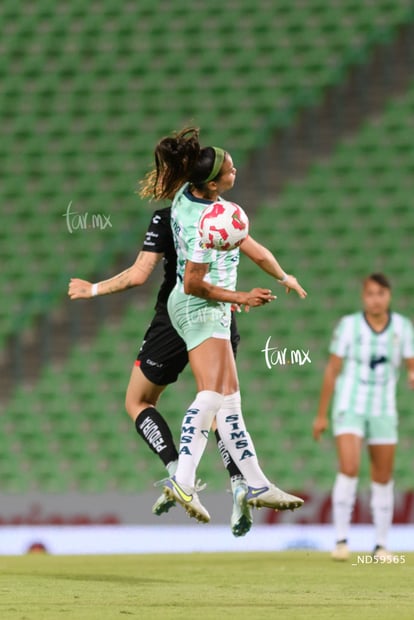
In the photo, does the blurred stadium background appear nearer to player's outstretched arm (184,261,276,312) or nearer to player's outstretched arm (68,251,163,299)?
player's outstretched arm (68,251,163,299)

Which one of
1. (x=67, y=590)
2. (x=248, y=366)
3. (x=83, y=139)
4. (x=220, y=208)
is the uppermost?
(x=83, y=139)

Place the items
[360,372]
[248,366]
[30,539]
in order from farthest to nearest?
[248,366] → [30,539] → [360,372]

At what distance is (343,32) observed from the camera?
34.8ft

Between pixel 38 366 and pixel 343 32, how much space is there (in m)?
3.84

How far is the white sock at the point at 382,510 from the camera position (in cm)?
696

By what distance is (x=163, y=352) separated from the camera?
5.21m

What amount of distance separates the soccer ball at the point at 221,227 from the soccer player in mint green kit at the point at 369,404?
2.40 m

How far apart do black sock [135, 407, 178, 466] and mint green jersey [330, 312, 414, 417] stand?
2066 millimetres

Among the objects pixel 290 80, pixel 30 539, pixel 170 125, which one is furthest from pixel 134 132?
pixel 30 539

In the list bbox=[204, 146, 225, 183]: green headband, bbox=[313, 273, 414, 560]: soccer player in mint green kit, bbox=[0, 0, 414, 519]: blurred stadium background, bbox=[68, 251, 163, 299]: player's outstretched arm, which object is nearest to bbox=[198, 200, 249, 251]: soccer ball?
bbox=[204, 146, 225, 183]: green headband

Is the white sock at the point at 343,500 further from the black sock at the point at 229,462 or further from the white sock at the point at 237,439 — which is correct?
the white sock at the point at 237,439

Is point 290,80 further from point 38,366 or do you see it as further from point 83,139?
point 38,366

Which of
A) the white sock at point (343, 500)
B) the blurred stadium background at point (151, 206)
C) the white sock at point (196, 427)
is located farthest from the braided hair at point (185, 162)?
the blurred stadium background at point (151, 206)

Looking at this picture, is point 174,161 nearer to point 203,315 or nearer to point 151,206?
point 203,315
